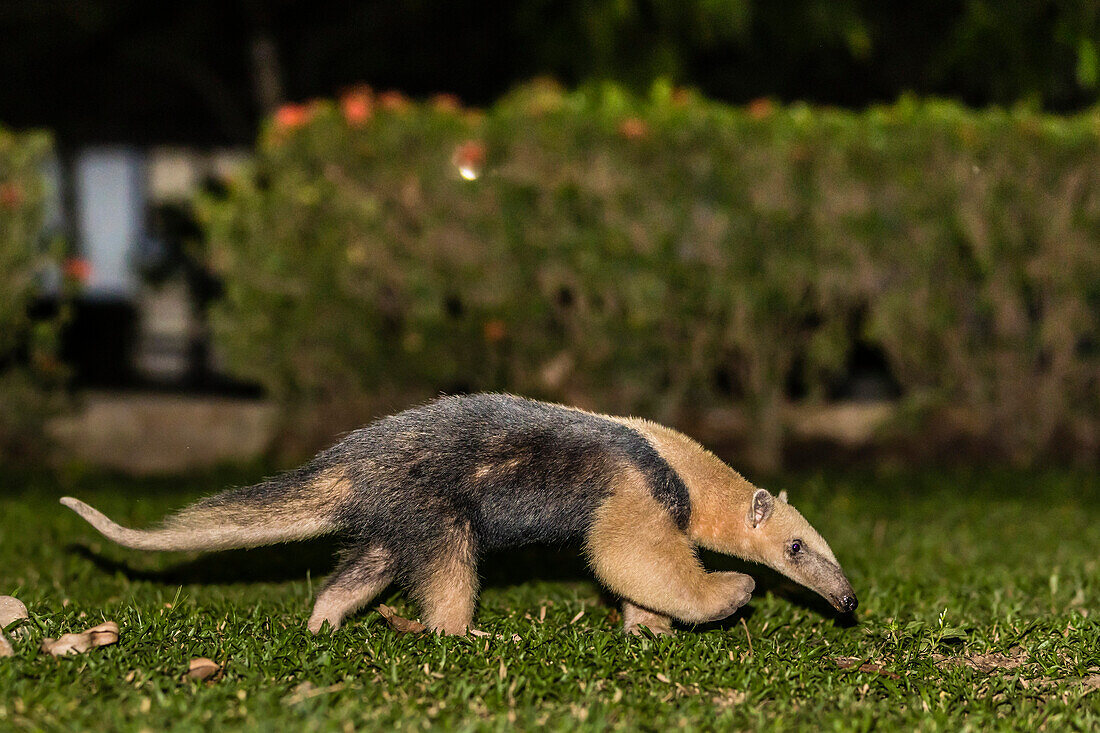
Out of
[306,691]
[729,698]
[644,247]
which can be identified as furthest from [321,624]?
[644,247]

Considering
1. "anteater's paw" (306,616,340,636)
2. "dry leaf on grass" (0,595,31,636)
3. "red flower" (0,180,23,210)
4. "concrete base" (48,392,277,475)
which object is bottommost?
"concrete base" (48,392,277,475)

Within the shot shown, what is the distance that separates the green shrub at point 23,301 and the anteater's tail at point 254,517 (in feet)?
17.1

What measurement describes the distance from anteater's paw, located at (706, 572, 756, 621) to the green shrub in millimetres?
6667

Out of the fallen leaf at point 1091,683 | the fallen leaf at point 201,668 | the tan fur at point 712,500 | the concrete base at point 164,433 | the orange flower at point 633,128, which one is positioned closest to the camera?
the fallen leaf at point 201,668

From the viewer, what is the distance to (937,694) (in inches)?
147

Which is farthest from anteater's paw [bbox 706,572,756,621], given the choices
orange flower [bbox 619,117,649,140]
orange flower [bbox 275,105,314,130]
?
orange flower [bbox 275,105,314,130]

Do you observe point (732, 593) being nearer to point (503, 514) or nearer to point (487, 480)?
point (503, 514)

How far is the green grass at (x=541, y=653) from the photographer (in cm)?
338

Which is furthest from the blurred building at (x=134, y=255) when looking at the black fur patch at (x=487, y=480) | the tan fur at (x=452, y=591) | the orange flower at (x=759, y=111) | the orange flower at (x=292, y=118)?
the tan fur at (x=452, y=591)

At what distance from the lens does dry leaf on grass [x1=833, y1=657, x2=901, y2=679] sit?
3902 mm

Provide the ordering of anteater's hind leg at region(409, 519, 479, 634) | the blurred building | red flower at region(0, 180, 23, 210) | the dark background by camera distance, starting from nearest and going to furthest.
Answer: anteater's hind leg at region(409, 519, 479, 634) < red flower at region(0, 180, 23, 210) < the dark background < the blurred building

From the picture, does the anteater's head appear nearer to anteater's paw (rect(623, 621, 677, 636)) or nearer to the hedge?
anteater's paw (rect(623, 621, 677, 636))

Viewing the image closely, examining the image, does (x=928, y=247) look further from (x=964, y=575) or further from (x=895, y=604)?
(x=895, y=604)

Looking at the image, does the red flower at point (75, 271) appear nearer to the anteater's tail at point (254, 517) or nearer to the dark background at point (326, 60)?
the dark background at point (326, 60)
